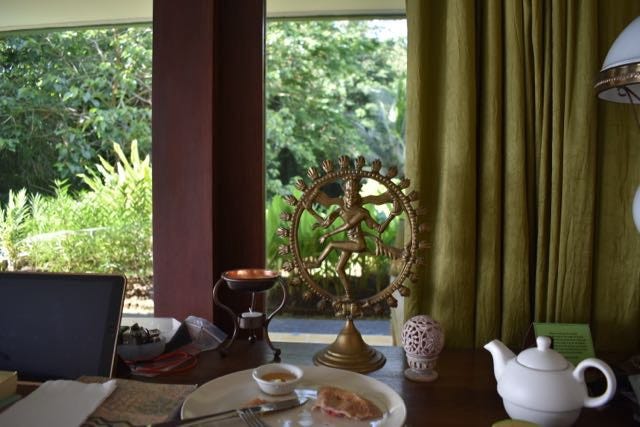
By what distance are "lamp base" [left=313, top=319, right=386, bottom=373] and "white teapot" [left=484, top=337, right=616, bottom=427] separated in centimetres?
30

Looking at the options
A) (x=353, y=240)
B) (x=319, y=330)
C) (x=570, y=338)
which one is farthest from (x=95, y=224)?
(x=570, y=338)

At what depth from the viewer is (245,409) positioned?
766mm

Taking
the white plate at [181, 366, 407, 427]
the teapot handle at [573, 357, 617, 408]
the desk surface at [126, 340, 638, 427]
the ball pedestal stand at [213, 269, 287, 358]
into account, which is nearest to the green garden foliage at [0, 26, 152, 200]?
the ball pedestal stand at [213, 269, 287, 358]

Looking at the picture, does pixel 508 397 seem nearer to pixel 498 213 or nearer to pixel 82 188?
pixel 498 213

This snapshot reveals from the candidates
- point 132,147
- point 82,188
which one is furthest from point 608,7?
point 82,188

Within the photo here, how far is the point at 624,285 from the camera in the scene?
3.57 ft

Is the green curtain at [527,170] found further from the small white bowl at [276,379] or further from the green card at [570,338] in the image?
the small white bowl at [276,379]

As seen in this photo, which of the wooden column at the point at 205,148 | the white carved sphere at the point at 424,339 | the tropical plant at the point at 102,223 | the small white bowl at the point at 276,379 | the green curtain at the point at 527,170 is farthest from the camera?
the tropical plant at the point at 102,223

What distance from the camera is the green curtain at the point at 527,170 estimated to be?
1062 mm

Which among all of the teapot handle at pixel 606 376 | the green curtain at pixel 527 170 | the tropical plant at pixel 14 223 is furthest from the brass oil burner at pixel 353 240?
the tropical plant at pixel 14 223

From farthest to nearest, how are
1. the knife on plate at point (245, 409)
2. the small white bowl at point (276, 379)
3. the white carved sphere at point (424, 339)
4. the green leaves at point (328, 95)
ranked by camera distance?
1. the green leaves at point (328, 95)
2. the white carved sphere at point (424, 339)
3. the small white bowl at point (276, 379)
4. the knife on plate at point (245, 409)

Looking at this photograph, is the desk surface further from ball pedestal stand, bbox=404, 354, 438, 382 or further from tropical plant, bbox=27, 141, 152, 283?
tropical plant, bbox=27, 141, 152, 283

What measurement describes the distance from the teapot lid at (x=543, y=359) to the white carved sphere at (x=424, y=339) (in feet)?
0.60

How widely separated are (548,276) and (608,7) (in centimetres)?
63
